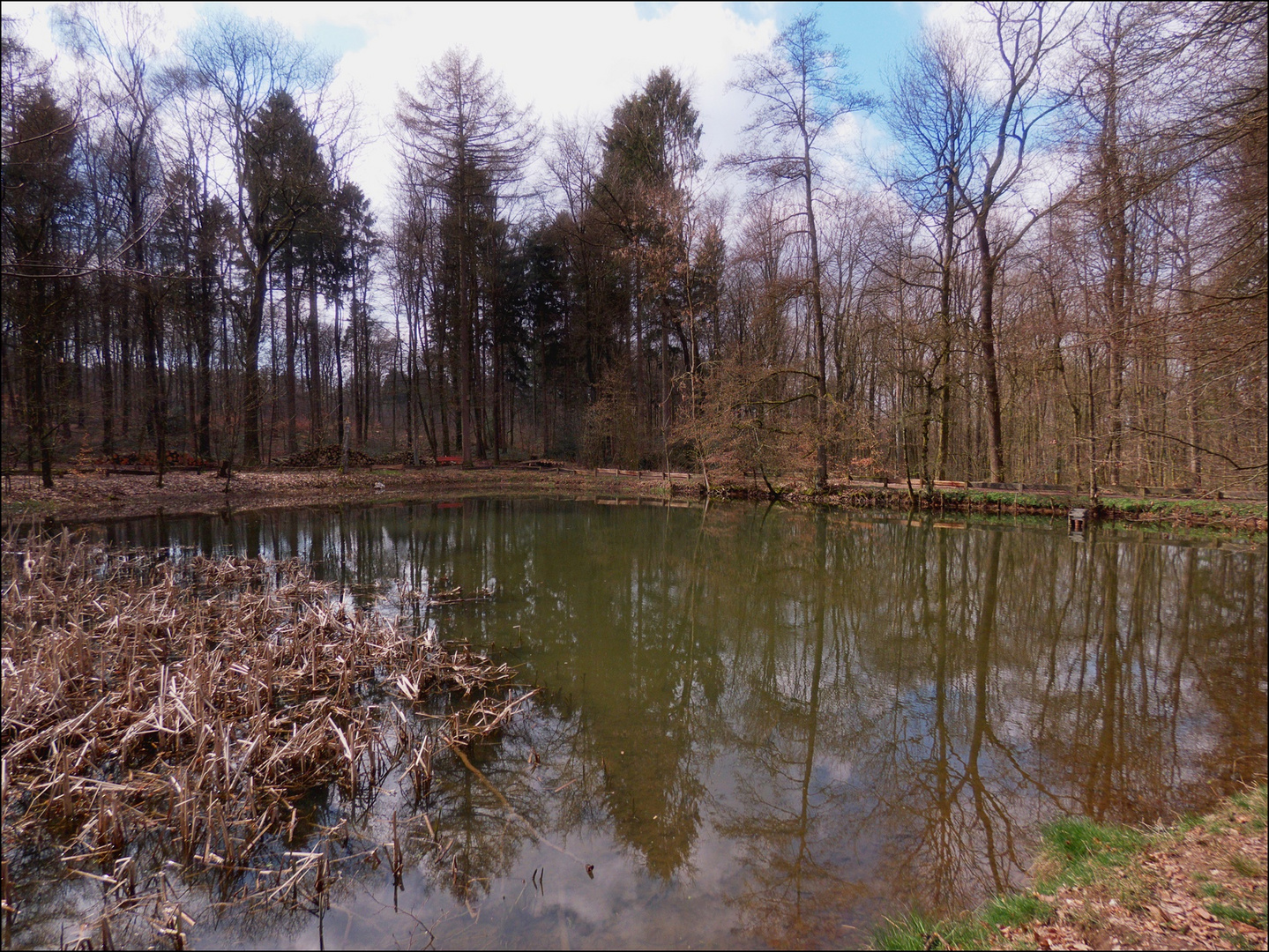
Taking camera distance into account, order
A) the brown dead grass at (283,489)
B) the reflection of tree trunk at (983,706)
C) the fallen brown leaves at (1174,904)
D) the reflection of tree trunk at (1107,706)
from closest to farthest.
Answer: the fallen brown leaves at (1174,904) < the reflection of tree trunk at (983,706) < the reflection of tree trunk at (1107,706) < the brown dead grass at (283,489)

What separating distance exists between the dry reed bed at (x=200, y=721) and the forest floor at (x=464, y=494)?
2.89 m

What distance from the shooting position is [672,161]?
26828mm

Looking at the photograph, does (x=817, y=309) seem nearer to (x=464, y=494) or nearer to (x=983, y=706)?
(x=464, y=494)

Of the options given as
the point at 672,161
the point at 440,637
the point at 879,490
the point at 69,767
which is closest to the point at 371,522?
the point at 440,637

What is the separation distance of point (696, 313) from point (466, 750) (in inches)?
953

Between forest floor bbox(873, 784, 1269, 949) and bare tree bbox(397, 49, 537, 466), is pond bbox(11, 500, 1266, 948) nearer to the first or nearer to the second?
forest floor bbox(873, 784, 1269, 949)

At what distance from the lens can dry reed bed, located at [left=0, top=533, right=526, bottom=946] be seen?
11.0 feet

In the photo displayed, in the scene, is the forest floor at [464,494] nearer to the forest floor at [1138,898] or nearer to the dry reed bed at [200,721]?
the dry reed bed at [200,721]

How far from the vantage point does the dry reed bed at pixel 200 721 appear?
3346 mm

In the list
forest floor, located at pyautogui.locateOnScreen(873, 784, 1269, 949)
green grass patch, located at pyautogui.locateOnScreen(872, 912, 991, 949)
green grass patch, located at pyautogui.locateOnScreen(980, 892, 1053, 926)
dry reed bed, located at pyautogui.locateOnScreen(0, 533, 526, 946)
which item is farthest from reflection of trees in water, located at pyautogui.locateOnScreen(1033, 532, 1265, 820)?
dry reed bed, located at pyautogui.locateOnScreen(0, 533, 526, 946)

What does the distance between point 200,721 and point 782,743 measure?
13.8 feet

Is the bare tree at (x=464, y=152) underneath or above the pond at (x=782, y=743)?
above

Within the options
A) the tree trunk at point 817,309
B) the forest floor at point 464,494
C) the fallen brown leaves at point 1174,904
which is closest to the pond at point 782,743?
the fallen brown leaves at point 1174,904

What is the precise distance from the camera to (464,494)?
24844 mm
